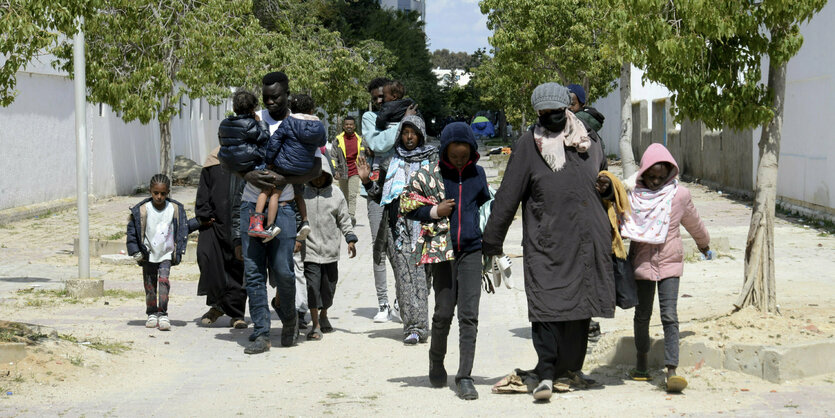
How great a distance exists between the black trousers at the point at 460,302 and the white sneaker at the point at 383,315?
3004mm

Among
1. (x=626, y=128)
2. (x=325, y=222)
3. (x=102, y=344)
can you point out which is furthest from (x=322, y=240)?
(x=626, y=128)

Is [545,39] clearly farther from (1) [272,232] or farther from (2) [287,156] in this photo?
(1) [272,232]

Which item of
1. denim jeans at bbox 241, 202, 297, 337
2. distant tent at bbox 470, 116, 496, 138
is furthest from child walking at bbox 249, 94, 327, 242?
distant tent at bbox 470, 116, 496, 138

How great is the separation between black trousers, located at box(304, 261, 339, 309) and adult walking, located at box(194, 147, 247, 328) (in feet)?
2.36

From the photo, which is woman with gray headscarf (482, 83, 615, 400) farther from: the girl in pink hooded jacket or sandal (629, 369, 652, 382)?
sandal (629, 369, 652, 382)

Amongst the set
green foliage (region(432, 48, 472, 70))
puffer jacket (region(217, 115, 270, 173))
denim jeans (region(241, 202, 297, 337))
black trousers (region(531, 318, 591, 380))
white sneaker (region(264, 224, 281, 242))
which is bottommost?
black trousers (region(531, 318, 591, 380))

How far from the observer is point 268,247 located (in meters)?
8.55

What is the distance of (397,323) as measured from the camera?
10.0 meters

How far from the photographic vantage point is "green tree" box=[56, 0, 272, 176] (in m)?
15.2

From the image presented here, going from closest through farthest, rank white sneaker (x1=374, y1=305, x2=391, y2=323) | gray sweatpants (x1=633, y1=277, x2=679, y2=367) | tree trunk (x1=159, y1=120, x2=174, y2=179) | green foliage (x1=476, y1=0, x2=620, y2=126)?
gray sweatpants (x1=633, y1=277, x2=679, y2=367)
white sneaker (x1=374, y1=305, x2=391, y2=323)
tree trunk (x1=159, y1=120, x2=174, y2=179)
green foliage (x1=476, y1=0, x2=620, y2=126)

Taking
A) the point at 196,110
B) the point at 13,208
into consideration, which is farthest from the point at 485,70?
the point at 13,208

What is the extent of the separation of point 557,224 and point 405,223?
2269mm

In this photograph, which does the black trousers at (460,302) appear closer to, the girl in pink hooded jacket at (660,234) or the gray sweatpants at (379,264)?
the girl in pink hooded jacket at (660,234)

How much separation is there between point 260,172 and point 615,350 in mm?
2970
